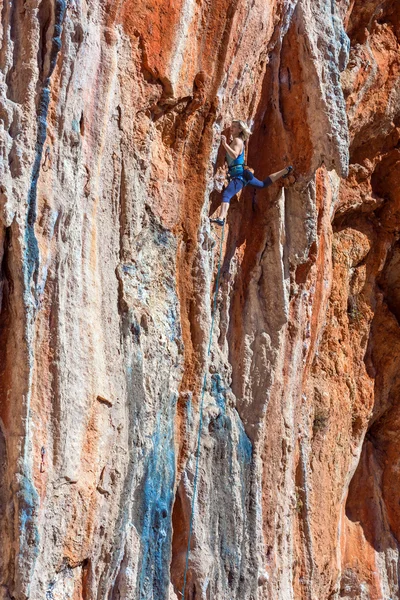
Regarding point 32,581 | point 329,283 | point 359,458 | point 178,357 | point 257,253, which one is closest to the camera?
point 32,581

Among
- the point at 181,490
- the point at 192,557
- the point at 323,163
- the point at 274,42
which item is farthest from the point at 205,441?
the point at 274,42

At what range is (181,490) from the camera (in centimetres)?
634

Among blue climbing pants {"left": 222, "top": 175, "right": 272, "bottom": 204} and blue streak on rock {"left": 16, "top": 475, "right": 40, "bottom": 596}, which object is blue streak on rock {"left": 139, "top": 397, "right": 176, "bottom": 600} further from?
blue climbing pants {"left": 222, "top": 175, "right": 272, "bottom": 204}

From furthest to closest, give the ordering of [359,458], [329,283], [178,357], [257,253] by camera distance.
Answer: [359,458] < [329,283] < [257,253] < [178,357]

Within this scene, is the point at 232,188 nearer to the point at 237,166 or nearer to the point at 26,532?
the point at 237,166

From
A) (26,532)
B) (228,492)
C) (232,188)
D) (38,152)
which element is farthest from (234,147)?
(26,532)

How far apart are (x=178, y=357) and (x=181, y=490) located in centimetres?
109

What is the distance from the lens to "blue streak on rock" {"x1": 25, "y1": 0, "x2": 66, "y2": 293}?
4918 millimetres

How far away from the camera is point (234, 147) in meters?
6.61

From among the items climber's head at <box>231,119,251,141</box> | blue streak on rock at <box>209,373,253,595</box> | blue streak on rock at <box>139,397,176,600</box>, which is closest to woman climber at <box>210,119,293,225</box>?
climber's head at <box>231,119,251,141</box>

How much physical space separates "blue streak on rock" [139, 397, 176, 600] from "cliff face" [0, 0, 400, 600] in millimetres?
15

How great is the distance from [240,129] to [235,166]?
0.33m

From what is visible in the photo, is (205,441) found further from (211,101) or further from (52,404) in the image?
(211,101)

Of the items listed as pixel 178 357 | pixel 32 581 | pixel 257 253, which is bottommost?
pixel 32 581
